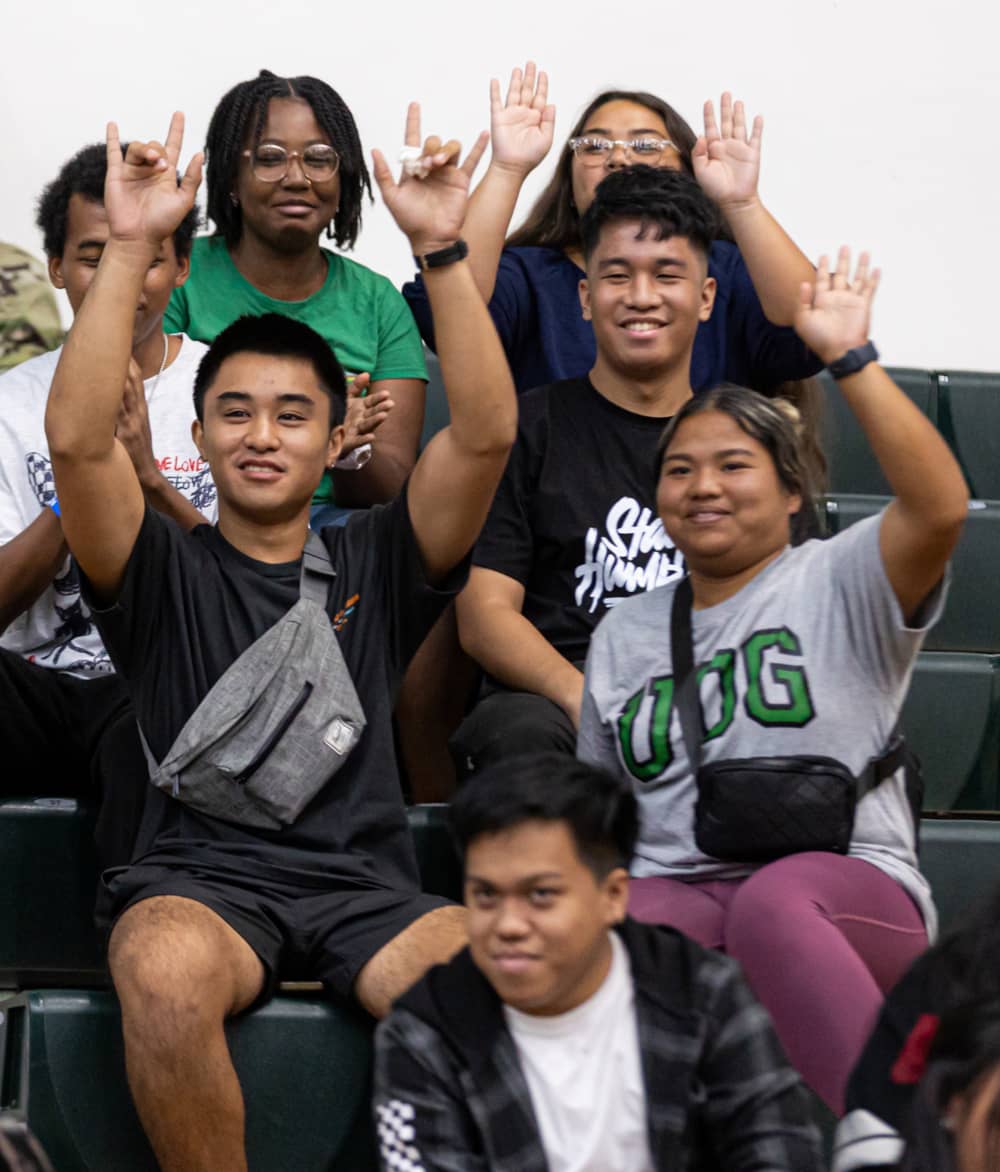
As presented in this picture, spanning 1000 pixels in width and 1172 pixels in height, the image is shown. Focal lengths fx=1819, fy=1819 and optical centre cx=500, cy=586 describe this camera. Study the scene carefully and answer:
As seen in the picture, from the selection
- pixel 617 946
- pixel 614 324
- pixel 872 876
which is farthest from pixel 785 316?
pixel 617 946

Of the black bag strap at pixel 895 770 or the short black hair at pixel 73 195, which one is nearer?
the black bag strap at pixel 895 770

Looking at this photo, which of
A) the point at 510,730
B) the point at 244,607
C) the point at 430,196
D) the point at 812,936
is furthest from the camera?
the point at 510,730

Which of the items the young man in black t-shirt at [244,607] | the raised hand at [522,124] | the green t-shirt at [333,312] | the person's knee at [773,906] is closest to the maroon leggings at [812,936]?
the person's knee at [773,906]

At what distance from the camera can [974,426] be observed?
3.34 metres

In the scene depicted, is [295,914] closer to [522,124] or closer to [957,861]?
[957,861]

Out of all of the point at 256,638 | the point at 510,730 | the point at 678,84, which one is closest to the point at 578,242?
the point at 678,84

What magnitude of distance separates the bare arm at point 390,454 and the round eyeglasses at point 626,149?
427 millimetres

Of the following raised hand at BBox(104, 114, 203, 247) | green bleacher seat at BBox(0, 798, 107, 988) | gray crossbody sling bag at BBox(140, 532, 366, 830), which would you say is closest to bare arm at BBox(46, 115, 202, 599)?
raised hand at BBox(104, 114, 203, 247)

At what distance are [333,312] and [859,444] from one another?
108 centimetres

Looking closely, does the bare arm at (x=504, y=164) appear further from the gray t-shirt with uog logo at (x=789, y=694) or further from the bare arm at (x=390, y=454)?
the gray t-shirt with uog logo at (x=789, y=694)

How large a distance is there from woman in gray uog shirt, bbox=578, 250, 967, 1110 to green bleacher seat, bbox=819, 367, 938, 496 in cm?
134

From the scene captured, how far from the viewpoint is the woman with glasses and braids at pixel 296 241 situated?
9.00 ft

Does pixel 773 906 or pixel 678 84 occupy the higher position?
pixel 678 84

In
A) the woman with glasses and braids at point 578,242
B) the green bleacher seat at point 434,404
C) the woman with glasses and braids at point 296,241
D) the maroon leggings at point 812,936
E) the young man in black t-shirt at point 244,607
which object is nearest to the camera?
Answer: the maroon leggings at point 812,936
